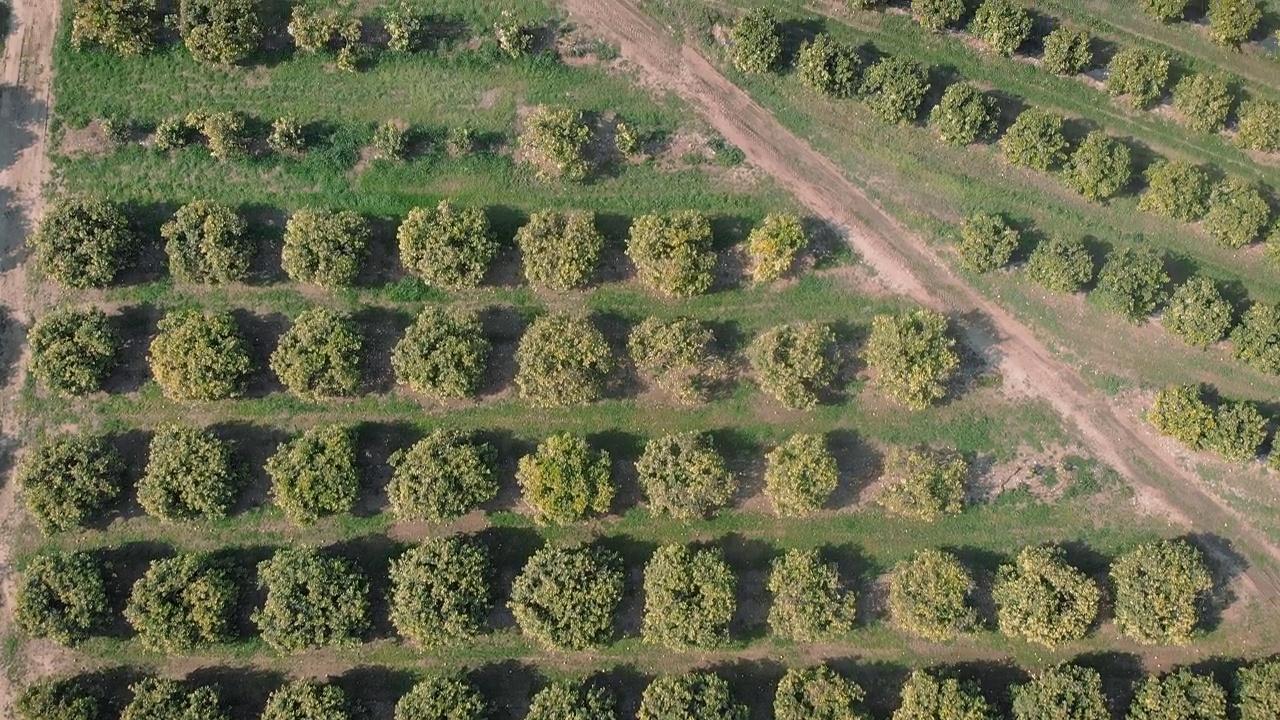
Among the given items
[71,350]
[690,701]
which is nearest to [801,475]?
[690,701]

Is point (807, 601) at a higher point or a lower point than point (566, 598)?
higher

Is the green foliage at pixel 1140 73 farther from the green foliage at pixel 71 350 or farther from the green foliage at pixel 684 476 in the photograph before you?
the green foliage at pixel 71 350

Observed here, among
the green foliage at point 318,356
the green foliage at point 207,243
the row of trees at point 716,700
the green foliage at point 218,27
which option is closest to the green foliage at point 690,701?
the row of trees at point 716,700

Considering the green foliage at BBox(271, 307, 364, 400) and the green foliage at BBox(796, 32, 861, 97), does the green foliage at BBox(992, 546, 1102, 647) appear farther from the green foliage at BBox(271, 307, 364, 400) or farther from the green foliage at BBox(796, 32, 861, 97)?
the green foliage at BBox(271, 307, 364, 400)

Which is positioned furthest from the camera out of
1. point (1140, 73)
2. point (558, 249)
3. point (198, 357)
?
point (1140, 73)

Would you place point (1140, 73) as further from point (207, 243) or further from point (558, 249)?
point (207, 243)
